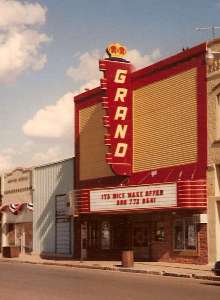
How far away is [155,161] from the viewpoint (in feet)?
114

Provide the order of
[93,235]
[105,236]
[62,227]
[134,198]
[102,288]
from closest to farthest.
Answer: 1. [102,288]
2. [134,198]
3. [105,236]
4. [93,235]
5. [62,227]

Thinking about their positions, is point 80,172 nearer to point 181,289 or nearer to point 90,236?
point 90,236

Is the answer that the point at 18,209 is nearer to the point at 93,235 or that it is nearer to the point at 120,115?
the point at 93,235

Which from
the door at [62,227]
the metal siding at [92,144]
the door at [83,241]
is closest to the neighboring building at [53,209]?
the door at [62,227]

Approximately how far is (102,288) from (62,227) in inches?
951

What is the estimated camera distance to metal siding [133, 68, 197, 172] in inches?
1273

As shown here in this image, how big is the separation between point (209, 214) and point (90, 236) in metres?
12.1

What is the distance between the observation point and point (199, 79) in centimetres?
3181

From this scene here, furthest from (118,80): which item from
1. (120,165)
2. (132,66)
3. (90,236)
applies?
(90,236)

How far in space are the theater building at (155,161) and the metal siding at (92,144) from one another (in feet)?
0.21

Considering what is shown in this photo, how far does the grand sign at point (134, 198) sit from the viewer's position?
3231cm

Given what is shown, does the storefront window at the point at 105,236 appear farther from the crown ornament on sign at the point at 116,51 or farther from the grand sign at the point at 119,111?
the crown ornament on sign at the point at 116,51

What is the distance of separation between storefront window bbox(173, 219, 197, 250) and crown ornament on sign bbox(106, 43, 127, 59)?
32.9ft

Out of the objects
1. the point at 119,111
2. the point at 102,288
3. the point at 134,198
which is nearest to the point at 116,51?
the point at 119,111
